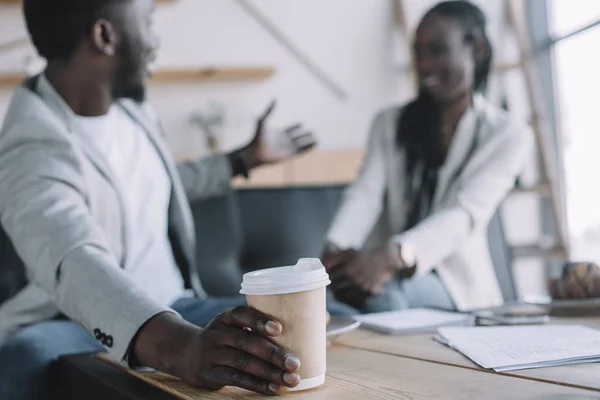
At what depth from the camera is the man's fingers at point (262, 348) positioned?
26.8 inches

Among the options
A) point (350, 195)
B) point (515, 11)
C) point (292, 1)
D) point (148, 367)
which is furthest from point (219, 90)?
point (148, 367)

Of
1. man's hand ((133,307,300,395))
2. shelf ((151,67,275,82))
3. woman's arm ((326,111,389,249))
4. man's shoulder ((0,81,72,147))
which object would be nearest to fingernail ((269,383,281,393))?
man's hand ((133,307,300,395))

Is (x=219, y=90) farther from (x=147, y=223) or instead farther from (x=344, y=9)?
(x=147, y=223)

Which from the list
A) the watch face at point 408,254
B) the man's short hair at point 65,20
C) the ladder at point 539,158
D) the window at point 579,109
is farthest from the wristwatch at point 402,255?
the window at point 579,109

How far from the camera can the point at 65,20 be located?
4.69ft

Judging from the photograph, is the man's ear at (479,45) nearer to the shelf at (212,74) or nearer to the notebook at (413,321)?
the notebook at (413,321)

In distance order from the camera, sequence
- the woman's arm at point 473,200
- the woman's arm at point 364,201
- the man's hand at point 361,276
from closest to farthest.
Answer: the man's hand at point 361,276
the woman's arm at point 473,200
the woman's arm at point 364,201

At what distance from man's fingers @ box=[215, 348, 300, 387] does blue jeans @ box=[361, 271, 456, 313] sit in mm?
919

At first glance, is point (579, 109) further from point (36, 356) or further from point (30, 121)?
point (36, 356)

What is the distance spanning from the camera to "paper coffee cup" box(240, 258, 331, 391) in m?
0.69

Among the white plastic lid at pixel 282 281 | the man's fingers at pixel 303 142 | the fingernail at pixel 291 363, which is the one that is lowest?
the fingernail at pixel 291 363

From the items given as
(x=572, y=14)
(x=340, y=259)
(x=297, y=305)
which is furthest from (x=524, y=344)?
(x=572, y=14)

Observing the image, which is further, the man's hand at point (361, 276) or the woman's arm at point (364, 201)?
the woman's arm at point (364, 201)

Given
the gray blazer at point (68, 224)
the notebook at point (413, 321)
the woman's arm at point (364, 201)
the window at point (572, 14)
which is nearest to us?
the gray blazer at point (68, 224)
